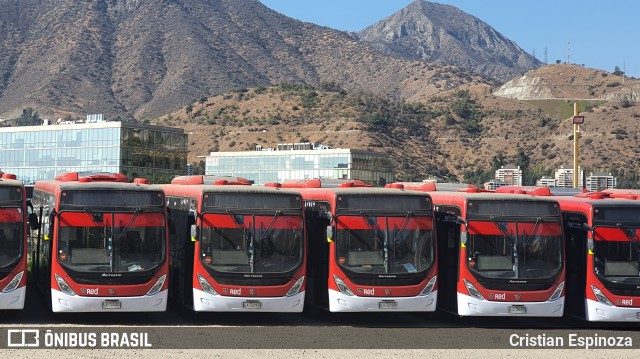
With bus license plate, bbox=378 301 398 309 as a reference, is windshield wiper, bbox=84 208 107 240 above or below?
above

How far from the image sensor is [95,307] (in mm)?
23312

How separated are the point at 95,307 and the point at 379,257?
244 inches

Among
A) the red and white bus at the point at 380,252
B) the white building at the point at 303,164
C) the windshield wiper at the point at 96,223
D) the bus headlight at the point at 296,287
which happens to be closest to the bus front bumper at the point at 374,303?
the red and white bus at the point at 380,252

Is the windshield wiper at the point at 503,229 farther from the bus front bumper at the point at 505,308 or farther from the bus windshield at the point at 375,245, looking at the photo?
the bus windshield at the point at 375,245

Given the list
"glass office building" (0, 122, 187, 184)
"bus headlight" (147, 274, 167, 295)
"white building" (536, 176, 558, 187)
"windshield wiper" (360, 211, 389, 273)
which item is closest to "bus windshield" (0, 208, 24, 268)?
"bus headlight" (147, 274, 167, 295)

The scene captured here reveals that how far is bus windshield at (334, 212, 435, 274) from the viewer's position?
2417 centimetres

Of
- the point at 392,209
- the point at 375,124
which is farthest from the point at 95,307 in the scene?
the point at 375,124

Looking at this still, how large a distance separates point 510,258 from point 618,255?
2.36m

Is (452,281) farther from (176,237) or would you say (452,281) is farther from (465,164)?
(465,164)

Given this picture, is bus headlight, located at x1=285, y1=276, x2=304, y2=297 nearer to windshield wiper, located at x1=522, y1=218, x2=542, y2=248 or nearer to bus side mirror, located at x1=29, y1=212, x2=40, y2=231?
windshield wiper, located at x1=522, y1=218, x2=542, y2=248

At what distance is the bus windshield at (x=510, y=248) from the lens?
2412 cm

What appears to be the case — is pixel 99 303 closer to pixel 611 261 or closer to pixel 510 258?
pixel 510 258

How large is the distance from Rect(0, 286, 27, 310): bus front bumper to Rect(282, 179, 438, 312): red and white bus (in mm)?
6623

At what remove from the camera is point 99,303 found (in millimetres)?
23328
